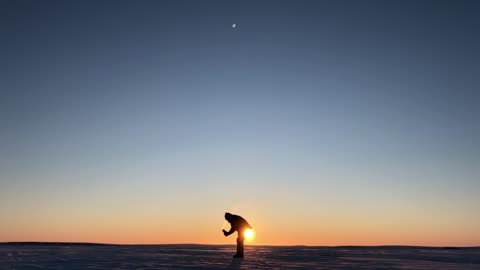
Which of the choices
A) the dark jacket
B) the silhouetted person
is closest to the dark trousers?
the silhouetted person

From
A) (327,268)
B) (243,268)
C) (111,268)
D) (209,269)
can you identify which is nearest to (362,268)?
(327,268)

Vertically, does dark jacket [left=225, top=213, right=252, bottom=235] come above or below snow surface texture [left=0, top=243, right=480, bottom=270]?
above

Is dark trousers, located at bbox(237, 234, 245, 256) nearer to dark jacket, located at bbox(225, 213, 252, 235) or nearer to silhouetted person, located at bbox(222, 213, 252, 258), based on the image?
silhouetted person, located at bbox(222, 213, 252, 258)

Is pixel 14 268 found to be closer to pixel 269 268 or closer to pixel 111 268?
pixel 111 268

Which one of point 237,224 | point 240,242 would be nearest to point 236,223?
point 237,224

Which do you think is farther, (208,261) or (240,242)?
(240,242)

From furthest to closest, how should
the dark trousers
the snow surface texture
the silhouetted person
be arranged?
the dark trousers
the silhouetted person
the snow surface texture

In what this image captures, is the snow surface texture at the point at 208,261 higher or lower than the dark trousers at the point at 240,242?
lower

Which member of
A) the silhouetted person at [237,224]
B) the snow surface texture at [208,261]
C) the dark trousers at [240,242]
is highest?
the silhouetted person at [237,224]

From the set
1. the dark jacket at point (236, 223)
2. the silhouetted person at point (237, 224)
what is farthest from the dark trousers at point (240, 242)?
the dark jacket at point (236, 223)

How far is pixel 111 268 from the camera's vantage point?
20.9 metres

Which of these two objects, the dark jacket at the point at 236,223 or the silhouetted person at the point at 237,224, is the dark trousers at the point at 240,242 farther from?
the dark jacket at the point at 236,223

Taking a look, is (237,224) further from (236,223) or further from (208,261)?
(208,261)

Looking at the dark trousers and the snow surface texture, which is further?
the dark trousers
